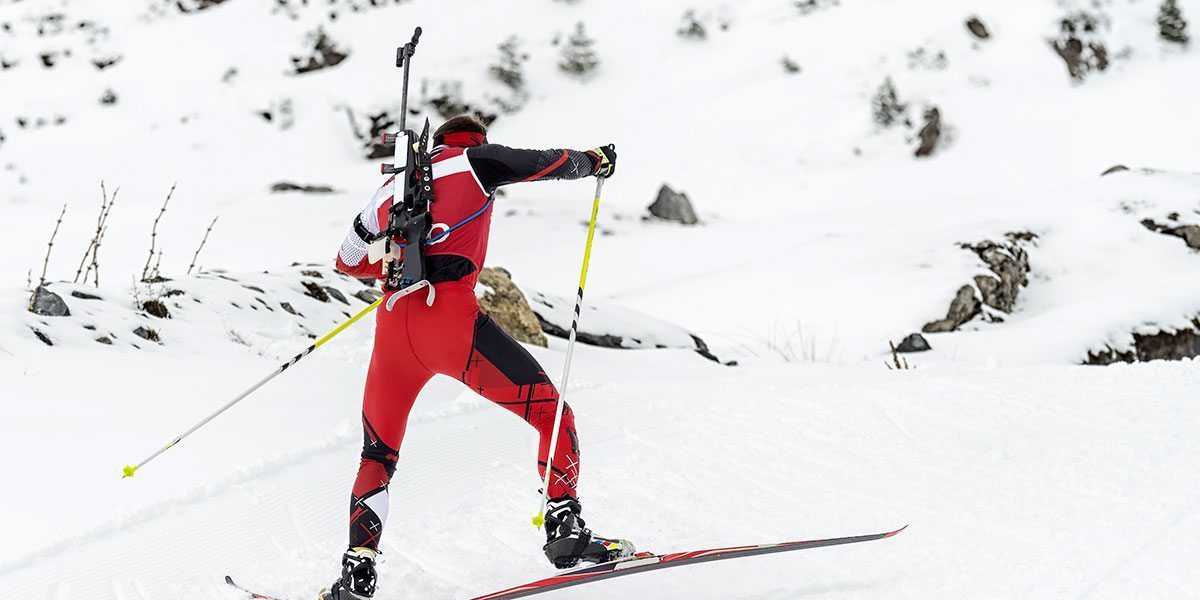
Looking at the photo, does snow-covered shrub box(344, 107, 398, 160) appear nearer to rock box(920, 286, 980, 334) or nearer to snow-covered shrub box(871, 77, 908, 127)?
snow-covered shrub box(871, 77, 908, 127)

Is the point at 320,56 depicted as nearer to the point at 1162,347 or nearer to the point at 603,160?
the point at 1162,347

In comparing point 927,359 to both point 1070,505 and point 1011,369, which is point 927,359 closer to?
point 1011,369

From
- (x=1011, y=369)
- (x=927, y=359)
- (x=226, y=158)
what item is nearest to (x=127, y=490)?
(x=1011, y=369)

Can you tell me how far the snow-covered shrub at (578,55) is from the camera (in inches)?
976

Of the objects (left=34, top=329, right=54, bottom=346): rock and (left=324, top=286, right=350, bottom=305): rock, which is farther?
(left=324, top=286, right=350, bottom=305): rock

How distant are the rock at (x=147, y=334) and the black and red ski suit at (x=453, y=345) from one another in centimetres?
287

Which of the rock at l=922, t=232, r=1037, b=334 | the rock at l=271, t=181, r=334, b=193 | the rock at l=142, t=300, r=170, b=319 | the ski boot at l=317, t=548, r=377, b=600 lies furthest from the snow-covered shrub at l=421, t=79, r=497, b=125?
the ski boot at l=317, t=548, r=377, b=600

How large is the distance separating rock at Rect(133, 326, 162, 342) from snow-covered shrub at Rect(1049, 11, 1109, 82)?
80.2 ft

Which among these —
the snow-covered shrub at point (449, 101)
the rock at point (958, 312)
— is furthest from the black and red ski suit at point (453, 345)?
the snow-covered shrub at point (449, 101)

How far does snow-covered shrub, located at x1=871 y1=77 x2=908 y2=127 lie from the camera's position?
21828 millimetres

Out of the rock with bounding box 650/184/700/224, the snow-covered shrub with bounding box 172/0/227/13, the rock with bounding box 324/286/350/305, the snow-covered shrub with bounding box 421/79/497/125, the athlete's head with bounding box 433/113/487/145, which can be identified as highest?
the athlete's head with bounding box 433/113/487/145

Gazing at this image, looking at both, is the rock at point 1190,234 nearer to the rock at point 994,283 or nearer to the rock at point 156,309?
the rock at point 994,283

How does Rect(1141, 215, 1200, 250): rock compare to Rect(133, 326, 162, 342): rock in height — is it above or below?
above

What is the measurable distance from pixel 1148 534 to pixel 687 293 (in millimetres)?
Result: 8925
